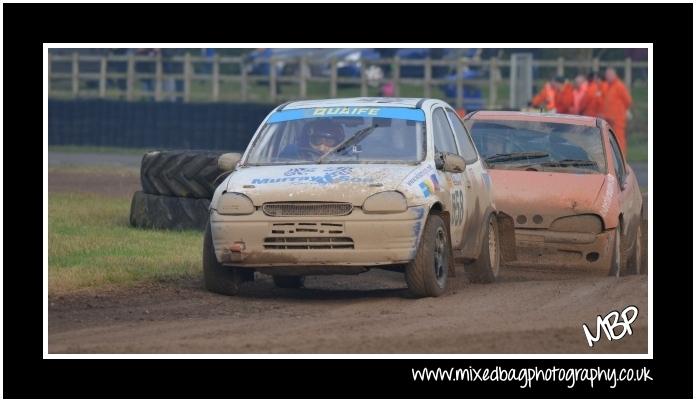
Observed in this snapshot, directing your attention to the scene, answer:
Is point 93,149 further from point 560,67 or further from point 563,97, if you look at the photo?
point 560,67

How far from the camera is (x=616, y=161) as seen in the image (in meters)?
14.0

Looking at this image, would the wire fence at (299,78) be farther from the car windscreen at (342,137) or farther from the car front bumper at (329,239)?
the car front bumper at (329,239)

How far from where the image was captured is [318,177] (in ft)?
36.5

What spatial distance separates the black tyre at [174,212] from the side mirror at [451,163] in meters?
4.58

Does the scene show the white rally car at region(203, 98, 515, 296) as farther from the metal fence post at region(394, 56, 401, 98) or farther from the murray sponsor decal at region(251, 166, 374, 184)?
the metal fence post at region(394, 56, 401, 98)

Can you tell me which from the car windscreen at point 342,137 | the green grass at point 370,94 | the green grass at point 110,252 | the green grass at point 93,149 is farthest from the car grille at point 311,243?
the green grass at point 370,94

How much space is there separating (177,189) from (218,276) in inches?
169

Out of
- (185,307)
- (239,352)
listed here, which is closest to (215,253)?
(185,307)

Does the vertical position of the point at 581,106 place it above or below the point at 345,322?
above

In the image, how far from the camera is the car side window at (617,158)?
13868mm

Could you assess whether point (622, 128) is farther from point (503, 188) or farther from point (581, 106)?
point (503, 188)

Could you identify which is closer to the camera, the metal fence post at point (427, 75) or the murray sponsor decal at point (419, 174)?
the murray sponsor decal at point (419, 174)

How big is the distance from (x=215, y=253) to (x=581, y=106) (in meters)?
19.1

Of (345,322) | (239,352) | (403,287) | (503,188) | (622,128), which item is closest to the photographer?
(239,352)
